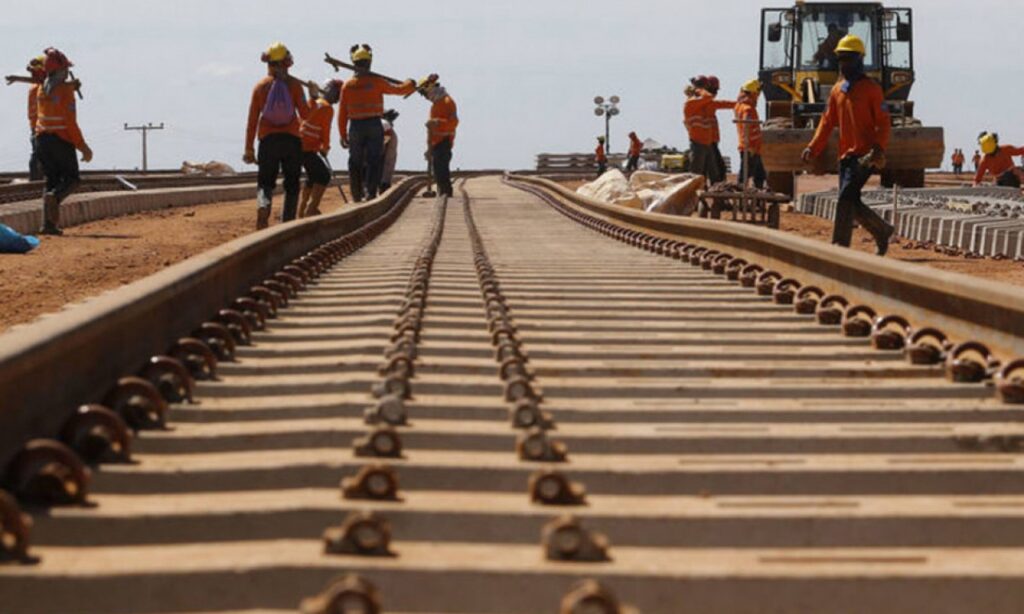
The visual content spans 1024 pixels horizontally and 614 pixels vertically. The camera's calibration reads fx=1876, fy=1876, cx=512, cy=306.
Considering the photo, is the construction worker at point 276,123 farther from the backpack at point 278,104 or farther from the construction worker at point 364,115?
the construction worker at point 364,115

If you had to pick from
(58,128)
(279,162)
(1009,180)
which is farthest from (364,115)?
(1009,180)

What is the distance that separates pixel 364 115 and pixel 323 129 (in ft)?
7.58

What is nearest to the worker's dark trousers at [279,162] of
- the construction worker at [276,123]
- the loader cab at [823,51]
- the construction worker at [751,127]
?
the construction worker at [276,123]

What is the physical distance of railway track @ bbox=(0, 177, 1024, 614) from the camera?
133 inches

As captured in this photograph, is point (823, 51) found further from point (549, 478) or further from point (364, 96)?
point (549, 478)

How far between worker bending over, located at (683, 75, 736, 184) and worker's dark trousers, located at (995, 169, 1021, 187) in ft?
24.7

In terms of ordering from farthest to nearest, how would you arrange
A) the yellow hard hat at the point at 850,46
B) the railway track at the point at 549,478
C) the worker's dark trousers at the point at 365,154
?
1. the worker's dark trousers at the point at 365,154
2. the yellow hard hat at the point at 850,46
3. the railway track at the point at 549,478

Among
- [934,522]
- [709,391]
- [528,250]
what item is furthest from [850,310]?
[528,250]

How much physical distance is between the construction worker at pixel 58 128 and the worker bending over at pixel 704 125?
27.2 feet

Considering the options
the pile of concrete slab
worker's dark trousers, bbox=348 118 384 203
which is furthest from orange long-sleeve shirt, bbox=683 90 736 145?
worker's dark trousers, bbox=348 118 384 203

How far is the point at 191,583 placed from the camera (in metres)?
3.35

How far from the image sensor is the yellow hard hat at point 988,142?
31219mm

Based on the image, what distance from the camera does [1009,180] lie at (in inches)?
1242

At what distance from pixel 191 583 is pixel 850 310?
463 cm
